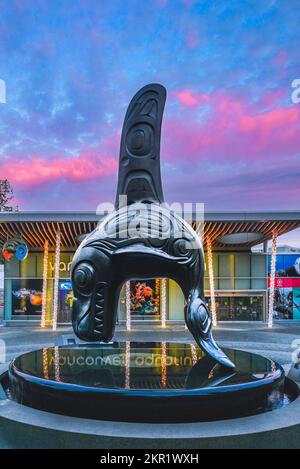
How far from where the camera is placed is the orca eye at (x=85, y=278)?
24.6 ft

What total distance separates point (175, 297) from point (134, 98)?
17.7 metres

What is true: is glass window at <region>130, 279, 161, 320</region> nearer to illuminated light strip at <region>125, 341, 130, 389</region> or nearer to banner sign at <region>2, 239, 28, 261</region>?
banner sign at <region>2, 239, 28, 261</region>

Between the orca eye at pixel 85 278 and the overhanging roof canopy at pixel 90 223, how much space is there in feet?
36.5

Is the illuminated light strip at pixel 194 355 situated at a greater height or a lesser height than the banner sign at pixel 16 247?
lesser

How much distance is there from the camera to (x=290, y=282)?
2722cm

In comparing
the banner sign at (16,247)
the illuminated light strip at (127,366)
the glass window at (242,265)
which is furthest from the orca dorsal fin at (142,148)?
the glass window at (242,265)

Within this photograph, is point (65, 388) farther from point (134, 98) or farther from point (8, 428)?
point (134, 98)

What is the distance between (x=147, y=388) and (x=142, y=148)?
4528 mm

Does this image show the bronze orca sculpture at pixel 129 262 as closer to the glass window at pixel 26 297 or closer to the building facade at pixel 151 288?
the building facade at pixel 151 288

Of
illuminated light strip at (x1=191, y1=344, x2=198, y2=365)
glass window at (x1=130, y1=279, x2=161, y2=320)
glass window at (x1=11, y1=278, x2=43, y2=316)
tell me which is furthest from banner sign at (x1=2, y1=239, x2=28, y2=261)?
illuminated light strip at (x1=191, y1=344, x2=198, y2=365)

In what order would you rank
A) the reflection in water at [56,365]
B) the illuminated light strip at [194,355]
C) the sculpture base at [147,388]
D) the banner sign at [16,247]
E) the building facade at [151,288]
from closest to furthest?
1. the sculpture base at [147,388]
2. the reflection in water at [56,365]
3. the illuminated light strip at [194,355]
4. the banner sign at [16,247]
5. the building facade at [151,288]

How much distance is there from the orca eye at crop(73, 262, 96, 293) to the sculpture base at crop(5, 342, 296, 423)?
154cm

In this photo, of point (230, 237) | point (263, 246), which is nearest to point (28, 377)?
point (230, 237)

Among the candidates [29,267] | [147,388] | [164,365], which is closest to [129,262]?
[164,365]
